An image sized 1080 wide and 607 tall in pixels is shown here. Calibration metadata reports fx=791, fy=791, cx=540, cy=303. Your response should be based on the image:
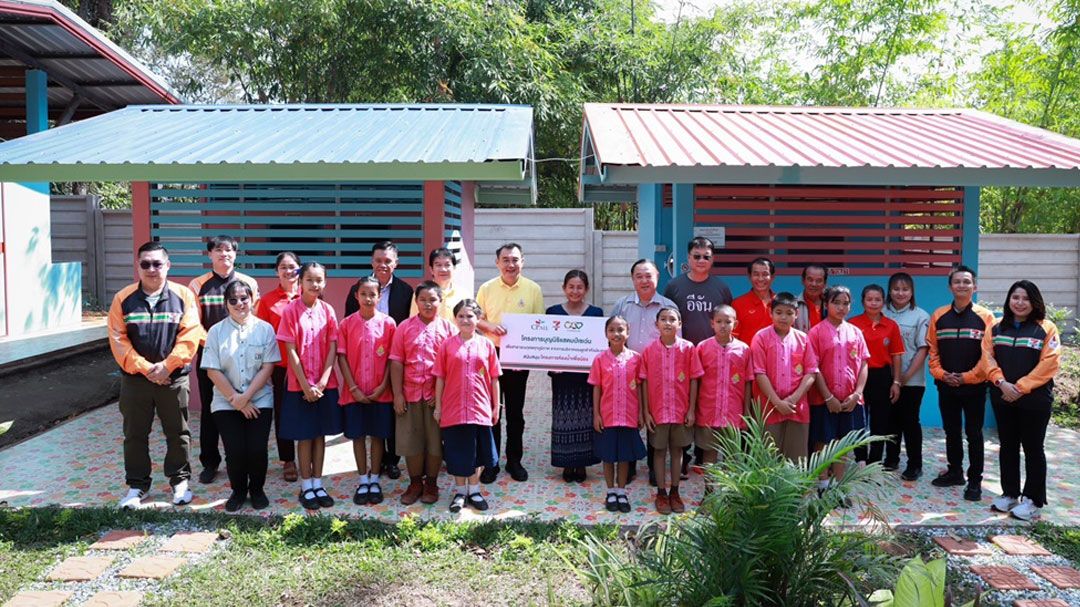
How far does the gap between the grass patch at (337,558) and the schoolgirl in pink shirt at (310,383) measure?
413mm

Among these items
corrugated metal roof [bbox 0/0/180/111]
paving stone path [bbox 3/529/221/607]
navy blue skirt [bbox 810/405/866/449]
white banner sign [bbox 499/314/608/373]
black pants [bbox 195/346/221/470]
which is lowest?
paving stone path [bbox 3/529/221/607]

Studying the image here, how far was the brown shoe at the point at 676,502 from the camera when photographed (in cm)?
481

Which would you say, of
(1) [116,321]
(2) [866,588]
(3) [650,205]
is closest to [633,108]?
(3) [650,205]

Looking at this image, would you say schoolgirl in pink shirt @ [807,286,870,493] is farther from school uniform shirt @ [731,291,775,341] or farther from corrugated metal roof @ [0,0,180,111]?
corrugated metal roof @ [0,0,180,111]

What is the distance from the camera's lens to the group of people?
475 centimetres

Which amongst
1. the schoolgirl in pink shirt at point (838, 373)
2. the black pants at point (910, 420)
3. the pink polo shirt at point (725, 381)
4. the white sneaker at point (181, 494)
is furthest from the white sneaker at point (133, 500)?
the black pants at point (910, 420)

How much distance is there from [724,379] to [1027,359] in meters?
1.78

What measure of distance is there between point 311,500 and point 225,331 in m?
1.15

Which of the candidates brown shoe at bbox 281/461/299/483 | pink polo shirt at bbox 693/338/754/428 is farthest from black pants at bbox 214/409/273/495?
pink polo shirt at bbox 693/338/754/428

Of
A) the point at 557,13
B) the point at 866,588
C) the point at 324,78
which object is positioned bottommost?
the point at 866,588

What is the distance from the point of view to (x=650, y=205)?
805cm

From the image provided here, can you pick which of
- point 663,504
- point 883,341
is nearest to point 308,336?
point 663,504

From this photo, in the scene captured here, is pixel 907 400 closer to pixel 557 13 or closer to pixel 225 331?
pixel 225 331

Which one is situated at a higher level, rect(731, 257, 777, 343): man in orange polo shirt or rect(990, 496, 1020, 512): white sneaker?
rect(731, 257, 777, 343): man in orange polo shirt
